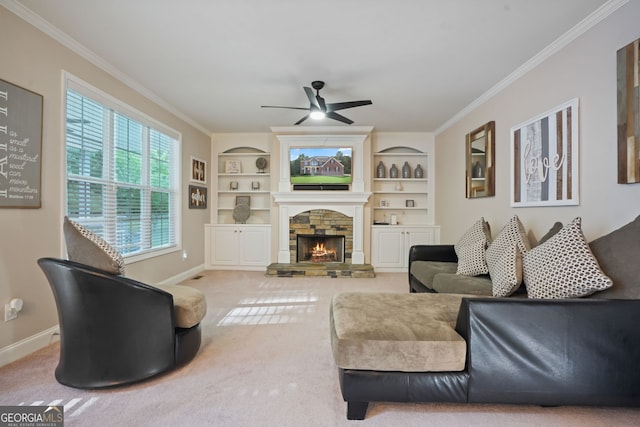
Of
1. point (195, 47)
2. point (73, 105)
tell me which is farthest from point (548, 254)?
point (73, 105)

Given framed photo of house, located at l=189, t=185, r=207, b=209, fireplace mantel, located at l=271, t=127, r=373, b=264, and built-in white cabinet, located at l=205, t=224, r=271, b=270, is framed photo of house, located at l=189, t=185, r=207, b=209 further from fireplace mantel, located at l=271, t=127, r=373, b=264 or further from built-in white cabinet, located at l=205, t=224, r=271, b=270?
fireplace mantel, located at l=271, t=127, r=373, b=264

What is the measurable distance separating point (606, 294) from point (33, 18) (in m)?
4.22

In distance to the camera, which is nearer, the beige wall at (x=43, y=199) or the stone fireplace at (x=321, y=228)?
the beige wall at (x=43, y=199)

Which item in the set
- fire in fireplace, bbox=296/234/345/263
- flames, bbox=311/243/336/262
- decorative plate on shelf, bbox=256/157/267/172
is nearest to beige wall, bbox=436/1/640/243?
fire in fireplace, bbox=296/234/345/263

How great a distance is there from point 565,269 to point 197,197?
4784 millimetres

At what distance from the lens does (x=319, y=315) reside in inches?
116

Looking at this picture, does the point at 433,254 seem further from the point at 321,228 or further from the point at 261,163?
the point at 261,163

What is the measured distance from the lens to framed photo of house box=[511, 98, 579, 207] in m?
2.23

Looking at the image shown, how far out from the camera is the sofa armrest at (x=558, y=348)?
1398 millimetres

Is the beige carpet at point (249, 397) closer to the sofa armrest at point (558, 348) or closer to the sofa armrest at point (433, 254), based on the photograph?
the sofa armrest at point (558, 348)

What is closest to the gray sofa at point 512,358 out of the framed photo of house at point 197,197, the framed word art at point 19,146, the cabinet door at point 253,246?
the framed word art at point 19,146

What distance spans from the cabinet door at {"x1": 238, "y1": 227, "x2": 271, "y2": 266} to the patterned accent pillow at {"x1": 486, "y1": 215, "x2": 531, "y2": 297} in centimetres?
365

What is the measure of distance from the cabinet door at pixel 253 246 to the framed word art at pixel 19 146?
3168 mm

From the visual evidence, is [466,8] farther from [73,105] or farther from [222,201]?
[222,201]
